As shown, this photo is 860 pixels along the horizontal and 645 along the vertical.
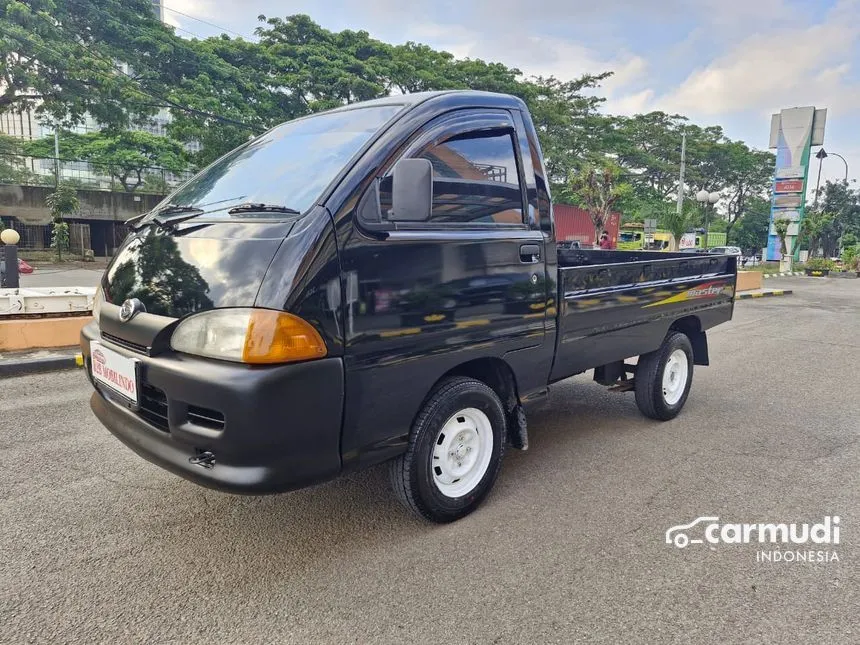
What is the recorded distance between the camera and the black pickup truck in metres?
2.13

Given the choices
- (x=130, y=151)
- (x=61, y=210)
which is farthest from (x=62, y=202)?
(x=130, y=151)

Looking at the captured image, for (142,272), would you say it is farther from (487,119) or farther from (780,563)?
(780,563)

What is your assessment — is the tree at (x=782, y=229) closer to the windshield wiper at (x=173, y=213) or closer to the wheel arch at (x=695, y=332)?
the wheel arch at (x=695, y=332)

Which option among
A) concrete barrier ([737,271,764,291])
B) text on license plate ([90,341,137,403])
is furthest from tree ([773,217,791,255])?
text on license plate ([90,341,137,403])

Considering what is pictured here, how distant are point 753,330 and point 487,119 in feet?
28.1

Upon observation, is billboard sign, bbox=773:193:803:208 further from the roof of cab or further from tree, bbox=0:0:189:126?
the roof of cab

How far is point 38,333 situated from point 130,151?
99.7 feet

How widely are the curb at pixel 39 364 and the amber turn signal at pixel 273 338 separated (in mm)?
4245

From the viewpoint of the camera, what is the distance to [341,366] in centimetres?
223

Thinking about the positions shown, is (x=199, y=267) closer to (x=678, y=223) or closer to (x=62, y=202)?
(x=678, y=223)

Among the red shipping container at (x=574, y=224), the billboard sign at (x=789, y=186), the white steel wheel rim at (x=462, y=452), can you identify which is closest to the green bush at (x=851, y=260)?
the billboard sign at (x=789, y=186)

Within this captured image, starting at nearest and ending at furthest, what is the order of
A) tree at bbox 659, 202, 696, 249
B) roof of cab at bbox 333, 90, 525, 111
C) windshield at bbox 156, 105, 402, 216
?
windshield at bbox 156, 105, 402, 216, roof of cab at bbox 333, 90, 525, 111, tree at bbox 659, 202, 696, 249

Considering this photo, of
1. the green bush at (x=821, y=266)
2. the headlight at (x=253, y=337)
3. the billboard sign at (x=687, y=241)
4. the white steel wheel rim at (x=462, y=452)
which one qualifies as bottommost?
the white steel wheel rim at (x=462, y=452)

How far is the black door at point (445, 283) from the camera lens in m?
2.33
